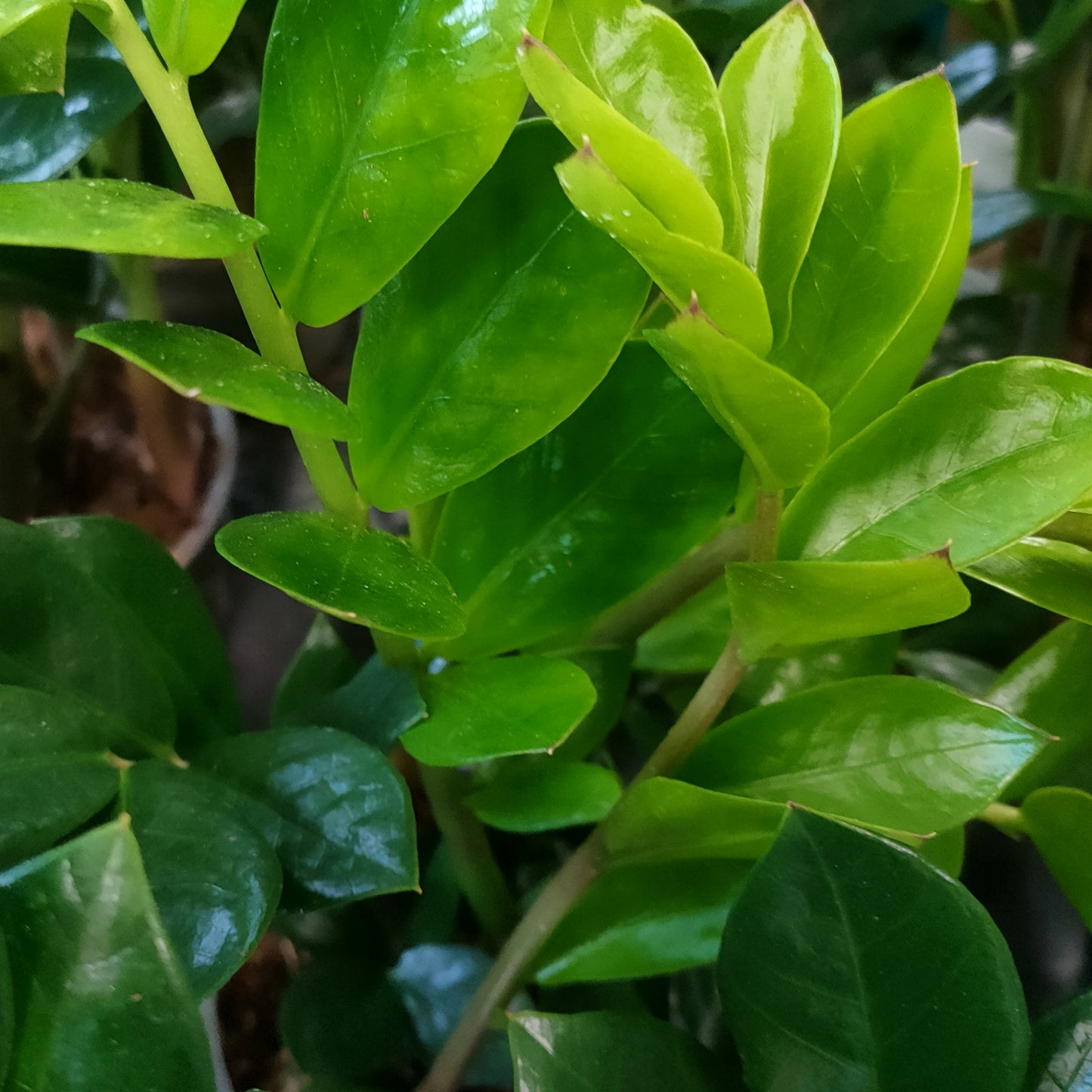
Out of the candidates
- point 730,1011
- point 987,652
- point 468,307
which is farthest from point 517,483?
point 987,652

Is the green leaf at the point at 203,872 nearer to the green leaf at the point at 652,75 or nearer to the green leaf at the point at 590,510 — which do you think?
the green leaf at the point at 590,510

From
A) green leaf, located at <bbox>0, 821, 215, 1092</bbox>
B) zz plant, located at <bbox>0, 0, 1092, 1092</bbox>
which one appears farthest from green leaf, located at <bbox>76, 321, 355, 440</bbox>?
green leaf, located at <bbox>0, 821, 215, 1092</bbox>

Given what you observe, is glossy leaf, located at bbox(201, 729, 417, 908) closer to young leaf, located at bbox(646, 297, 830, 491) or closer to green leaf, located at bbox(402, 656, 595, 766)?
green leaf, located at bbox(402, 656, 595, 766)

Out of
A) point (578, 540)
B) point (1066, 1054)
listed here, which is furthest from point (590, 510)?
point (1066, 1054)

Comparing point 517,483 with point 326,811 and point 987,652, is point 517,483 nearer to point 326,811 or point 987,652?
point 326,811

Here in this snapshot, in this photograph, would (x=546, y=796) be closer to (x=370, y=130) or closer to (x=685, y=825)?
(x=685, y=825)
